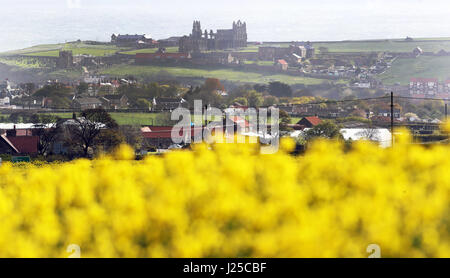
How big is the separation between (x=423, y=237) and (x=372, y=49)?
69389 millimetres

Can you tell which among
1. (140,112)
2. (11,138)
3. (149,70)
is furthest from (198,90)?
(11,138)

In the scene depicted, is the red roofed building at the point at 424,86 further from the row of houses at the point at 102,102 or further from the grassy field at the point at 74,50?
the grassy field at the point at 74,50

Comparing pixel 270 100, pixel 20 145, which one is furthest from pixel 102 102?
pixel 20 145

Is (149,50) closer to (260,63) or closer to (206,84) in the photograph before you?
(260,63)

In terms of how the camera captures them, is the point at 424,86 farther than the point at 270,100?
Yes

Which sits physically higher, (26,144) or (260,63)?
(260,63)

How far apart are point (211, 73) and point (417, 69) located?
17.8 m

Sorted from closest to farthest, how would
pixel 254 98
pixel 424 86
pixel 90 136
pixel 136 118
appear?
pixel 90 136 → pixel 136 118 → pixel 254 98 → pixel 424 86

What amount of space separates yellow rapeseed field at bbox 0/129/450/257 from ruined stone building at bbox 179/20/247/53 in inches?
2229

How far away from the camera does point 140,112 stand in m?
30.4

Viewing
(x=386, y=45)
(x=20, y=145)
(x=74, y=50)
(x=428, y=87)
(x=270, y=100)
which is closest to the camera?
(x=20, y=145)

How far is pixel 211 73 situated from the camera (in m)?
56.7

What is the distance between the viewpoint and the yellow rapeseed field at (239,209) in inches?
203
